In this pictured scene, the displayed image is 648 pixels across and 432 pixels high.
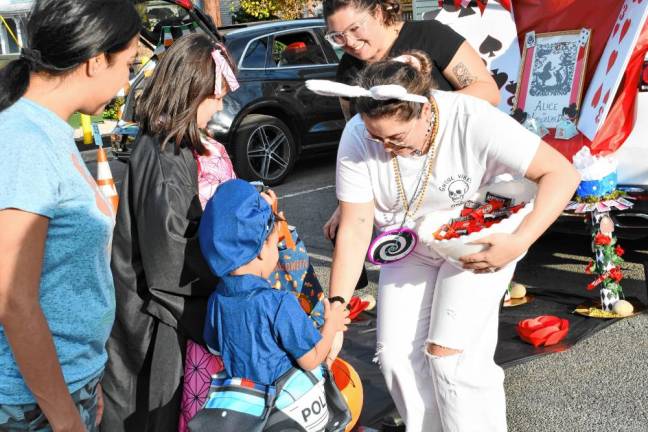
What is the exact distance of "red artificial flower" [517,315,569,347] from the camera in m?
4.16

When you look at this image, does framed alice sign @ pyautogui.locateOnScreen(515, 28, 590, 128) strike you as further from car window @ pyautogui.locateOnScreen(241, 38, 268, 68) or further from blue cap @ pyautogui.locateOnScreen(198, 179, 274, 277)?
car window @ pyautogui.locateOnScreen(241, 38, 268, 68)

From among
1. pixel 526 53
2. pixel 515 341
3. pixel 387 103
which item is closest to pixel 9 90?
pixel 387 103

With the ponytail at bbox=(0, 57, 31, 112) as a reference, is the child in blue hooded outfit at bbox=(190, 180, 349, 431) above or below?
below

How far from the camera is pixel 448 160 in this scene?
110 inches

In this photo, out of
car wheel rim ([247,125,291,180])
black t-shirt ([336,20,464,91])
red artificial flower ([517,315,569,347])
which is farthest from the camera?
car wheel rim ([247,125,291,180])

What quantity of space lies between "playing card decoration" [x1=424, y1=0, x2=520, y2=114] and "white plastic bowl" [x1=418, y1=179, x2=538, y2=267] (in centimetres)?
267

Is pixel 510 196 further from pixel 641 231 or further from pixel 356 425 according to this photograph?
pixel 641 231

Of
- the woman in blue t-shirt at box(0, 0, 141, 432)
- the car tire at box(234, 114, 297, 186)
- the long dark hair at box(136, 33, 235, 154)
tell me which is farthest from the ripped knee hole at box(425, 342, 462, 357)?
the car tire at box(234, 114, 297, 186)

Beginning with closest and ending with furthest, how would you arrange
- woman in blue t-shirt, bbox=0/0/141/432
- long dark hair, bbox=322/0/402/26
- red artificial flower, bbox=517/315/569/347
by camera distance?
woman in blue t-shirt, bbox=0/0/141/432 → long dark hair, bbox=322/0/402/26 → red artificial flower, bbox=517/315/569/347

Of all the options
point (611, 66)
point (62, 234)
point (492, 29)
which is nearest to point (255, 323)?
point (62, 234)

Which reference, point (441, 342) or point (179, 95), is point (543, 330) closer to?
point (441, 342)

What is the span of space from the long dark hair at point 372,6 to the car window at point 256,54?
Result: 5.80m

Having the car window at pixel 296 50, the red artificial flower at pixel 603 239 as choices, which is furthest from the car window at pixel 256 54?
the red artificial flower at pixel 603 239

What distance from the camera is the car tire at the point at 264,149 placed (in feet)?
29.5
